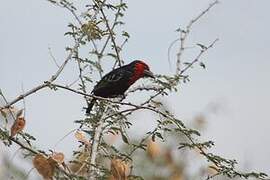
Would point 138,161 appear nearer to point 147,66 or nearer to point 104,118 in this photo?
point 147,66

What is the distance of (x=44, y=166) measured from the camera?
112 inches

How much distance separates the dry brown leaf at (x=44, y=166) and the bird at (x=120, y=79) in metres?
2.73

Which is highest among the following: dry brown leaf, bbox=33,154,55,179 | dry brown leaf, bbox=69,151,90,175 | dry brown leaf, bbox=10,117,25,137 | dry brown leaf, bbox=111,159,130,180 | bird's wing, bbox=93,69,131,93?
bird's wing, bbox=93,69,131,93

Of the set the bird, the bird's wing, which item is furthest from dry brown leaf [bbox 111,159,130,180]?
the bird's wing

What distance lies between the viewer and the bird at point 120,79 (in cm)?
587

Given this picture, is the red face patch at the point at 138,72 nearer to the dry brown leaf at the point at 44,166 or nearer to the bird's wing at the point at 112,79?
the bird's wing at the point at 112,79

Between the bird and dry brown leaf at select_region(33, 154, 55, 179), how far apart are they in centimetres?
273

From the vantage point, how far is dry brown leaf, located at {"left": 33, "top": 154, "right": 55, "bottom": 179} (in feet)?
9.25

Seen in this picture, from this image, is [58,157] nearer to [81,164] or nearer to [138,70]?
[81,164]

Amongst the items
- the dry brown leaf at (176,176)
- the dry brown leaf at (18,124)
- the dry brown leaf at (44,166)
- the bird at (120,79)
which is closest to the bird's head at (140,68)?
the bird at (120,79)

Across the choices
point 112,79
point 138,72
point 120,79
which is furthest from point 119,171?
point 138,72

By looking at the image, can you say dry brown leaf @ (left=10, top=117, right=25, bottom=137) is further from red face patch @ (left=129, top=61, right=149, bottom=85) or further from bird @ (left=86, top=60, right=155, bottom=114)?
red face patch @ (left=129, top=61, right=149, bottom=85)

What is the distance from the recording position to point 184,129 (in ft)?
12.2

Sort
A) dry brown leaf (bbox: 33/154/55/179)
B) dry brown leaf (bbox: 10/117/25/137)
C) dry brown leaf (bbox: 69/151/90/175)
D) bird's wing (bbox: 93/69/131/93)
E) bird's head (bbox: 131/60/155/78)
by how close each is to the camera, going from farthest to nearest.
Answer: bird's head (bbox: 131/60/155/78)
bird's wing (bbox: 93/69/131/93)
dry brown leaf (bbox: 69/151/90/175)
dry brown leaf (bbox: 10/117/25/137)
dry brown leaf (bbox: 33/154/55/179)
